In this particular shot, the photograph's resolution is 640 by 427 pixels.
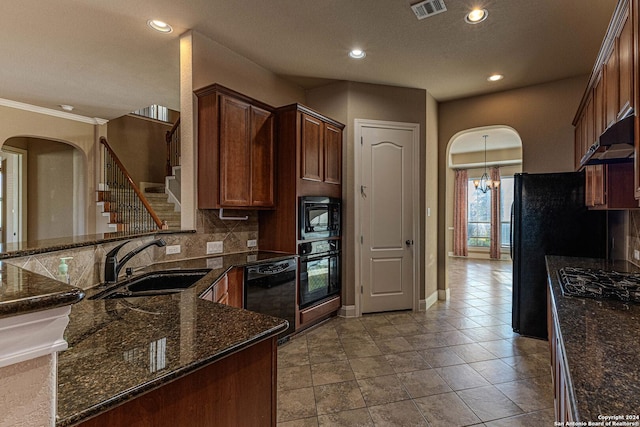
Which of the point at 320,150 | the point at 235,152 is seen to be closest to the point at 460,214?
the point at 320,150

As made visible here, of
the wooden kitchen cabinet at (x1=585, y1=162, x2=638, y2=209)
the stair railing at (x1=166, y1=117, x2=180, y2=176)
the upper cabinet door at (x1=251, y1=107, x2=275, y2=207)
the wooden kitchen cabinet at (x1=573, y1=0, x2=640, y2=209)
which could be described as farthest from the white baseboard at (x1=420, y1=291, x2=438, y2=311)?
the stair railing at (x1=166, y1=117, x2=180, y2=176)

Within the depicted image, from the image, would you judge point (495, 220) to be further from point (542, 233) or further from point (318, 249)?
point (318, 249)

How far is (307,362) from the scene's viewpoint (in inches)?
109

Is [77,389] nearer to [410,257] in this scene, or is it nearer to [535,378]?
[535,378]

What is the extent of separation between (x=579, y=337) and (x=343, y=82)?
357 centimetres

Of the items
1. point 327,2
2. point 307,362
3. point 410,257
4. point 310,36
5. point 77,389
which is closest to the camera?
point 77,389

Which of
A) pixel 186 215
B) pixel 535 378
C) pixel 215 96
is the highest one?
pixel 215 96

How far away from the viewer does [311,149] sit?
3457mm

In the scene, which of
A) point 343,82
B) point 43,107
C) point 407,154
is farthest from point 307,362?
point 43,107

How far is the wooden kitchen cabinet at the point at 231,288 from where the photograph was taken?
89.0 inches

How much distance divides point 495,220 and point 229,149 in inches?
302

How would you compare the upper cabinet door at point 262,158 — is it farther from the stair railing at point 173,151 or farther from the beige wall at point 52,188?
the beige wall at point 52,188

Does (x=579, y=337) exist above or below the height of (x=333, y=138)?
below

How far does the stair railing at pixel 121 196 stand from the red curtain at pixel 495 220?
794 centimetres
